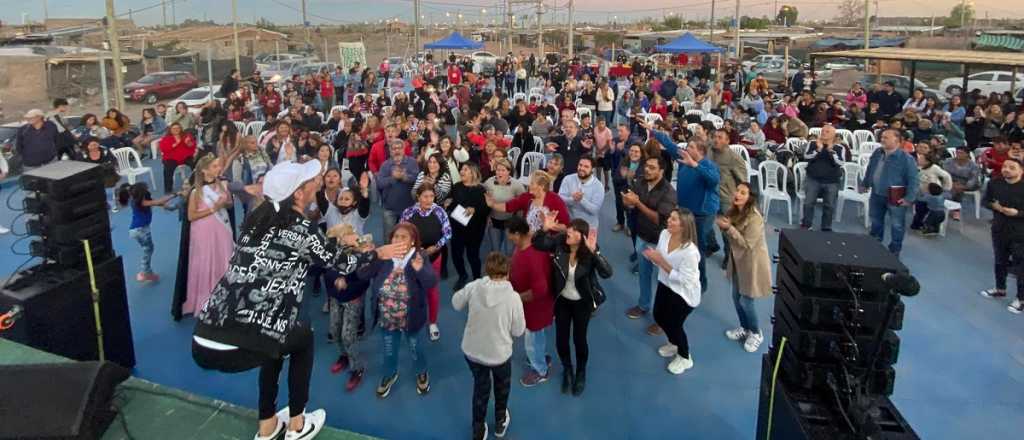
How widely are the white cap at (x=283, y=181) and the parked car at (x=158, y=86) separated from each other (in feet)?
71.5

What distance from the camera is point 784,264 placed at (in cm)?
306

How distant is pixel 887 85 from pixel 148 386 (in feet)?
45.1

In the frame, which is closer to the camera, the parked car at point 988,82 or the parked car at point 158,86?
the parked car at point 988,82

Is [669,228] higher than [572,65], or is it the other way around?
[572,65]

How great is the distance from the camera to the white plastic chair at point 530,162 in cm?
864

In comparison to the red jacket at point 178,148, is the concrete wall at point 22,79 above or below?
above

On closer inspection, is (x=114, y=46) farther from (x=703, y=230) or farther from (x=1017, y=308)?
(x=1017, y=308)

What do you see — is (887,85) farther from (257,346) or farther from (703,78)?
(257,346)

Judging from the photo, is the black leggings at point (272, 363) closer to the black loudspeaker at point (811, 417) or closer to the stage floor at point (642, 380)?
the stage floor at point (642, 380)

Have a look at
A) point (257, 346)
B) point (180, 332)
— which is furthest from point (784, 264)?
point (180, 332)

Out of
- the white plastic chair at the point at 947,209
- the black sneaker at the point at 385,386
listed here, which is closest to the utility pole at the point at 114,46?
the black sneaker at the point at 385,386

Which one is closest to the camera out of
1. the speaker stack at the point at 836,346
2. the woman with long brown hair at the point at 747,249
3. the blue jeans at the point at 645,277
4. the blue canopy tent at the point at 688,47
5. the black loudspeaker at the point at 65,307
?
the speaker stack at the point at 836,346

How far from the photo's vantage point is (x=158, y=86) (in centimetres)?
2173

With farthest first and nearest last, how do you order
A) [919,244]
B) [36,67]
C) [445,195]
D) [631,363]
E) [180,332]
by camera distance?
[36,67]
[919,244]
[445,195]
[180,332]
[631,363]
